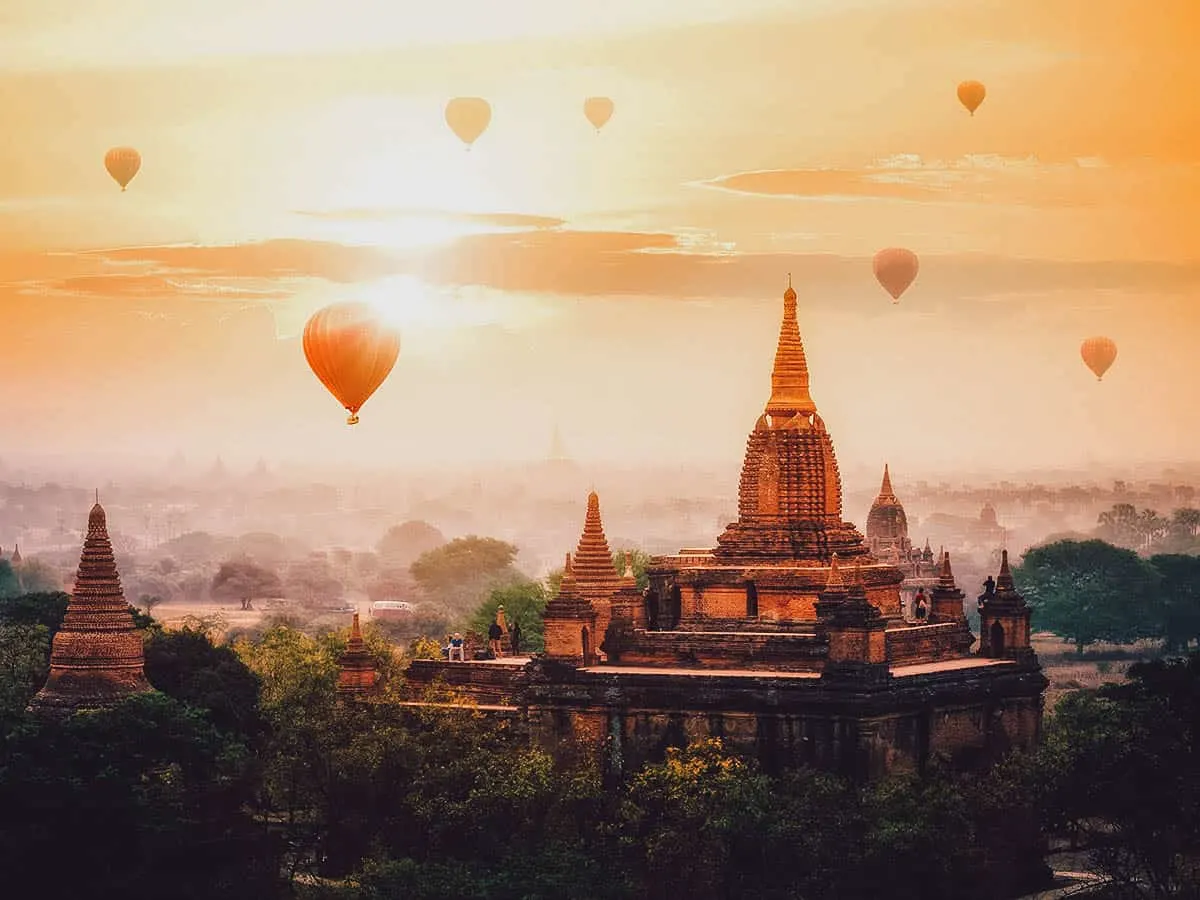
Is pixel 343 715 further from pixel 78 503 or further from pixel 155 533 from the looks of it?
pixel 155 533

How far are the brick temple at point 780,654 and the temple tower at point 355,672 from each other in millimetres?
971

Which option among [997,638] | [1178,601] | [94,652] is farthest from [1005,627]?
[1178,601]

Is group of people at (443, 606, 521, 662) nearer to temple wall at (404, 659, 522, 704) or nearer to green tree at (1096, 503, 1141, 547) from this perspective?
temple wall at (404, 659, 522, 704)

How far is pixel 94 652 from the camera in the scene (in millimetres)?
67562

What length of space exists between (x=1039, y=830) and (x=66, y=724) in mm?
18180

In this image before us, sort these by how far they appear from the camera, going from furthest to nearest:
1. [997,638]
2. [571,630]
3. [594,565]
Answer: [594,565], [997,638], [571,630]

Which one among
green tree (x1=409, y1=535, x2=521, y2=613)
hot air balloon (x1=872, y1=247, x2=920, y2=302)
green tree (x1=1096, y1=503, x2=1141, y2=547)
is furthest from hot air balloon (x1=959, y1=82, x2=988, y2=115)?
green tree (x1=1096, y1=503, x2=1141, y2=547)

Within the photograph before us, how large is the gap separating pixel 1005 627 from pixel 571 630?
29.1 feet

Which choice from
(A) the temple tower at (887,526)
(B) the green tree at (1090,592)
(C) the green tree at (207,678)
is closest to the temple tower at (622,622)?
(C) the green tree at (207,678)

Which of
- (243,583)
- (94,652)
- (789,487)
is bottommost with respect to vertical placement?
(94,652)

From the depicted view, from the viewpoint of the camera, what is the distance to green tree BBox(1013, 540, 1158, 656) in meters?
123

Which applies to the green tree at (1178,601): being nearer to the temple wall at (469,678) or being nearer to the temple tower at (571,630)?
the temple wall at (469,678)

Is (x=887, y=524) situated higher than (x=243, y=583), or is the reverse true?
(x=243, y=583)

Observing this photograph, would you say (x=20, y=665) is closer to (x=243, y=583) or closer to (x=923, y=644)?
(x=923, y=644)
